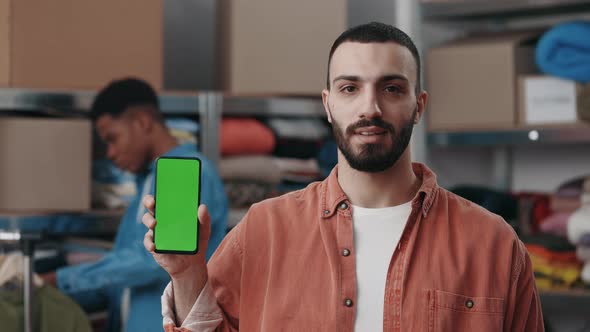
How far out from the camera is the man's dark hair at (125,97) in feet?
8.89

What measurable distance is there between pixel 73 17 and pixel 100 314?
95 centimetres

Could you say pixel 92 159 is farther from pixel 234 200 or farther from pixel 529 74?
pixel 529 74

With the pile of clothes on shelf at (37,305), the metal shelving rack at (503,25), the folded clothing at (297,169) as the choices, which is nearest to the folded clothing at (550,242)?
the metal shelving rack at (503,25)

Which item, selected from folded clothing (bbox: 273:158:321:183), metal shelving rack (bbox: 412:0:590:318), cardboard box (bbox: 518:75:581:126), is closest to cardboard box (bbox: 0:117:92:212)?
folded clothing (bbox: 273:158:321:183)

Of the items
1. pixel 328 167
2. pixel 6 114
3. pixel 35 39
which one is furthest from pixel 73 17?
pixel 328 167

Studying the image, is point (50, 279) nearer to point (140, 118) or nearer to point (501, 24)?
point (140, 118)

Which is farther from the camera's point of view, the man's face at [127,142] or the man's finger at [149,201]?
the man's face at [127,142]

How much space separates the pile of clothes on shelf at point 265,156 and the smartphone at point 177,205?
1.68 meters

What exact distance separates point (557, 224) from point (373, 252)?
5.75ft

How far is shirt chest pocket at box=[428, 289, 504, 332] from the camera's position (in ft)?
4.15

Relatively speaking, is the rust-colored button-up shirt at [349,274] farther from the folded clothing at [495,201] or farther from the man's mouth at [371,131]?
the folded clothing at [495,201]

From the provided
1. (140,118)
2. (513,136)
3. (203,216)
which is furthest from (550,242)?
(203,216)

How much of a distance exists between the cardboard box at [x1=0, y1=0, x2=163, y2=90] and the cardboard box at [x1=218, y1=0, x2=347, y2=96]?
255 mm

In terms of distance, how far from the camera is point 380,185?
134 cm
